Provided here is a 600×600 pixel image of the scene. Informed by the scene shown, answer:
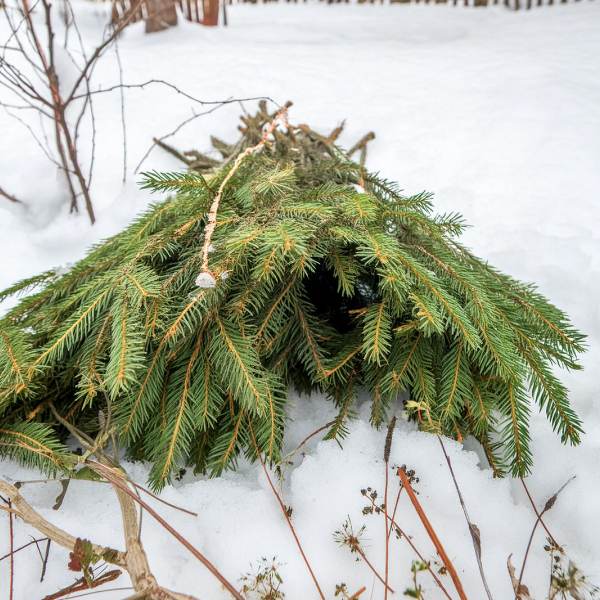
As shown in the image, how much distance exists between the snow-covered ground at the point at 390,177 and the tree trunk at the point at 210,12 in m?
0.24

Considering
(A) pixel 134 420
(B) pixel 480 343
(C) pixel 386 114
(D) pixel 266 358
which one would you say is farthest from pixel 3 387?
(C) pixel 386 114

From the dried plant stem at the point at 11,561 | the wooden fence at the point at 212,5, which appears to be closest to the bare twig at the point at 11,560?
the dried plant stem at the point at 11,561

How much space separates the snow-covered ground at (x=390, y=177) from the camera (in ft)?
2.89

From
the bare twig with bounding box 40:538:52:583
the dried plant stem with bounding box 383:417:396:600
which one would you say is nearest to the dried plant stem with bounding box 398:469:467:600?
the dried plant stem with bounding box 383:417:396:600

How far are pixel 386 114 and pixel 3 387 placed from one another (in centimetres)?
221

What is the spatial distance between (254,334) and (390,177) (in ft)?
4.41

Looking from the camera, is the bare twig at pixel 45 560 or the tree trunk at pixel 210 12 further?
the tree trunk at pixel 210 12

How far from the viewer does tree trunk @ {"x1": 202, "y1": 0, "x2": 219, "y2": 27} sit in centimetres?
346

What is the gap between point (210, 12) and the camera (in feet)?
11.5

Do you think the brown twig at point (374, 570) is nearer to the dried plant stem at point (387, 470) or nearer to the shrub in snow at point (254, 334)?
the dried plant stem at point (387, 470)

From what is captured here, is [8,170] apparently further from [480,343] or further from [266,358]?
[480,343]

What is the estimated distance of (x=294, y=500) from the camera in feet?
3.14

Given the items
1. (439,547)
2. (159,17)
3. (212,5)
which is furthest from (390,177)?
(212,5)

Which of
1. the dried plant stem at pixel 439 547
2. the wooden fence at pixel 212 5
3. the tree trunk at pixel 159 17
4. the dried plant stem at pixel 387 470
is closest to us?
the dried plant stem at pixel 439 547
